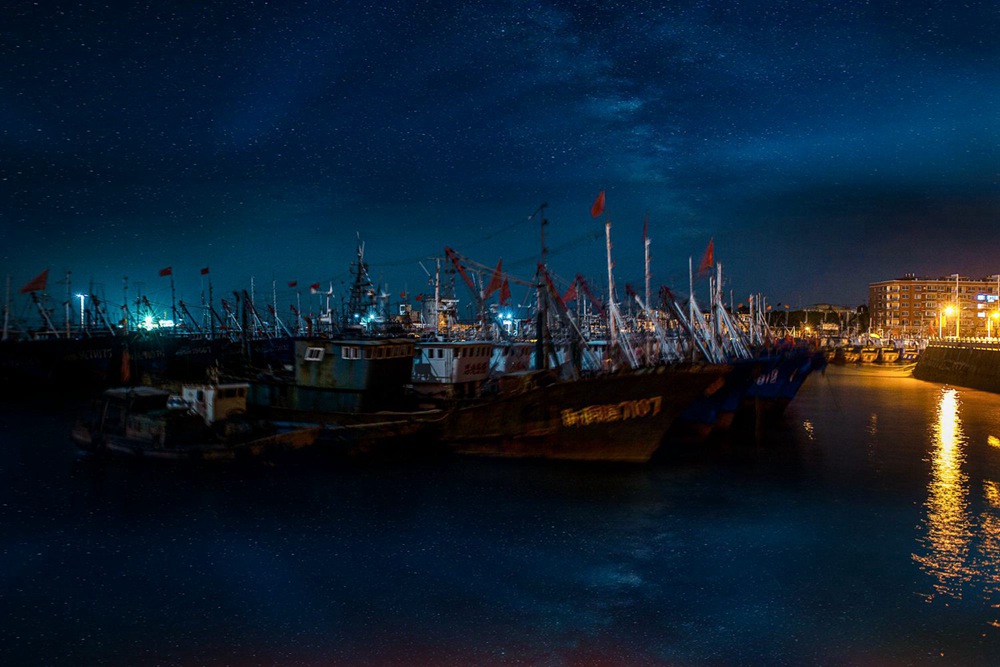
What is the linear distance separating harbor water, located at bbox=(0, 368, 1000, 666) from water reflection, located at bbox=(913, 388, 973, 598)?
0.10 metres

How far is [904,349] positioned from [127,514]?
393ft

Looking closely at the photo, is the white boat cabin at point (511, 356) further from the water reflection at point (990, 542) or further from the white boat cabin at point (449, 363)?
the water reflection at point (990, 542)

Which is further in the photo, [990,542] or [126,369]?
[126,369]

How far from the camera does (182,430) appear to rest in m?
21.9

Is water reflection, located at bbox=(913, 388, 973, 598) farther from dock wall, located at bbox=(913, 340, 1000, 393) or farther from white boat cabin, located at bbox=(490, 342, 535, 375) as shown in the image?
dock wall, located at bbox=(913, 340, 1000, 393)

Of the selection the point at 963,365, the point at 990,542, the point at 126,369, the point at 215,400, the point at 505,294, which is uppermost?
the point at 505,294

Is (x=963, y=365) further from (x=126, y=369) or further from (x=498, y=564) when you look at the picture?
(x=126, y=369)

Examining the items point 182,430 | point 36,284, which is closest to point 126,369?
point 36,284

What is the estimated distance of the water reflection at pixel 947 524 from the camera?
1341 cm

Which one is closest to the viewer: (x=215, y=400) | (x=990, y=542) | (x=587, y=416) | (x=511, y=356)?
(x=990, y=542)

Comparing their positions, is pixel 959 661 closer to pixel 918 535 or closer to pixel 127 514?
pixel 918 535

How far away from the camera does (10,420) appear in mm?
33375

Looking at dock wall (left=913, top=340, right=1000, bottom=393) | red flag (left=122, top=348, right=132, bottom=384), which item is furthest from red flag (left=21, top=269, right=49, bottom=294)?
dock wall (left=913, top=340, right=1000, bottom=393)

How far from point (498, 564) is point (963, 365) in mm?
68108
